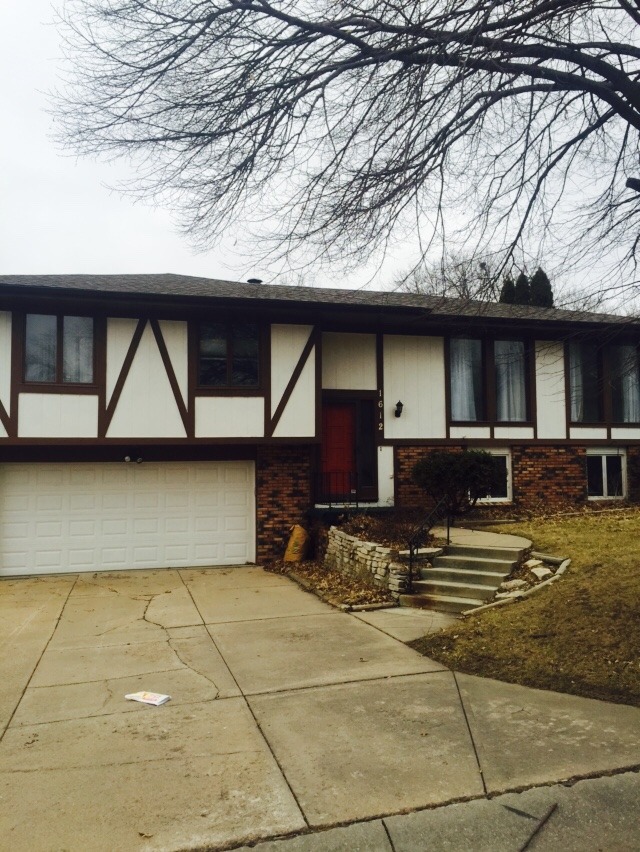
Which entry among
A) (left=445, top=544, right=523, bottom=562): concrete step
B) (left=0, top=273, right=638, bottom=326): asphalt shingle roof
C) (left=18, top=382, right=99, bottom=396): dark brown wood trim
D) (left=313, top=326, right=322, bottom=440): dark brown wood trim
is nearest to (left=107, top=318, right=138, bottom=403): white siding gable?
(left=18, top=382, right=99, bottom=396): dark brown wood trim

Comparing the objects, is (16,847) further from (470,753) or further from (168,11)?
(168,11)

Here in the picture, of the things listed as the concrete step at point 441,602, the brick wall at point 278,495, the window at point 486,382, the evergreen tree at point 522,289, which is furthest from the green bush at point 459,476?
the window at point 486,382

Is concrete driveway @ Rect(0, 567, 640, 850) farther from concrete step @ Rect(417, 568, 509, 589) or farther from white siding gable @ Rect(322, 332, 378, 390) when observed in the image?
white siding gable @ Rect(322, 332, 378, 390)

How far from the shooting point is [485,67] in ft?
18.7

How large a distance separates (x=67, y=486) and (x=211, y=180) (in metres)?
7.95

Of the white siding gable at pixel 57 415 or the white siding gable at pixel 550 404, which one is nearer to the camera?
the white siding gable at pixel 57 415

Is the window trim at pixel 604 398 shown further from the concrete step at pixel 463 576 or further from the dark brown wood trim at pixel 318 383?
the concrete step at pixel 463 576

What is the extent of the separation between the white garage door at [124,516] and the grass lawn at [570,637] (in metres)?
6.54

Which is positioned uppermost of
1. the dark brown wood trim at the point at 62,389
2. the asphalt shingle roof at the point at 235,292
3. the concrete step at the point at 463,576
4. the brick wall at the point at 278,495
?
the asphalt shingle roof at the point at 235,292

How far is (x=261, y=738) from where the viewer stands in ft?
Result: 14.7

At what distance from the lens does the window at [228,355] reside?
480 inches

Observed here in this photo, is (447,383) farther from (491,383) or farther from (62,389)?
(62,389)

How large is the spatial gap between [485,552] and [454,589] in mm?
1035

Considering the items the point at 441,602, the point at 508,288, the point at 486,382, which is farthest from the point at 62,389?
the point at 486,382
